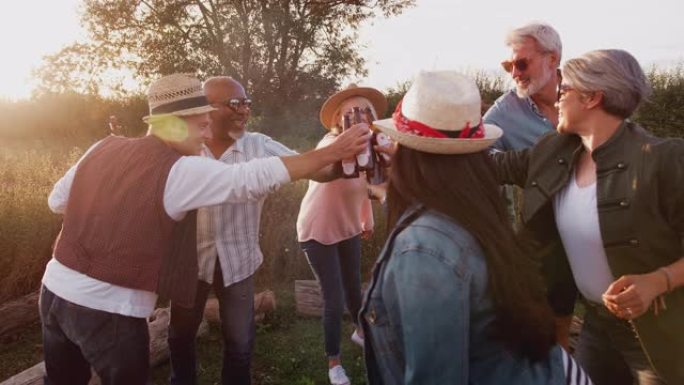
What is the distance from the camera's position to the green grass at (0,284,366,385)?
184 inches

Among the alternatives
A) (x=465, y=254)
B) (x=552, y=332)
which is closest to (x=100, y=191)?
(x=465, y=254)

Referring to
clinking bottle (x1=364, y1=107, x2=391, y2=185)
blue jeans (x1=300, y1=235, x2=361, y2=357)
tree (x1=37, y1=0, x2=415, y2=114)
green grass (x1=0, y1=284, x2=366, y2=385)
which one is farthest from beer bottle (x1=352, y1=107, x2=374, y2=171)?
tree (x1=37, y1=0, x2=415, y2=114)

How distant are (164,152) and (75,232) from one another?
52 centimetres

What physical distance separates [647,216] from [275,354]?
3.65 m

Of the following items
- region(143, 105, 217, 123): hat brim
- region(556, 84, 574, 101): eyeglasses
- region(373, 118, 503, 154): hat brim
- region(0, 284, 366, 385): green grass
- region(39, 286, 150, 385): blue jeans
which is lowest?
region(0, 284, 366, 385): green grass

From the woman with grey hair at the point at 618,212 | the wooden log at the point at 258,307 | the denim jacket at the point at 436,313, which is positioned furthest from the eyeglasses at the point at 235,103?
the wooden log at the point at 258,307

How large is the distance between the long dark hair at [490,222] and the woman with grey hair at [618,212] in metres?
0.57

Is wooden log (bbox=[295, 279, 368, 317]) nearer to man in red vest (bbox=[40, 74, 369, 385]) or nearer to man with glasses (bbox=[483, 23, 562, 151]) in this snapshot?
man with glasses (bbox=[483, 23, 562, 151])

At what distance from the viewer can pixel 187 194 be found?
8.05 ft

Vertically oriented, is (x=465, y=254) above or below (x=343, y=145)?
below

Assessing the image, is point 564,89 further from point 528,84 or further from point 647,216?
point 528,84

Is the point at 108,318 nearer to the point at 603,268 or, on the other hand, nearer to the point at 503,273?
the point at 503,273

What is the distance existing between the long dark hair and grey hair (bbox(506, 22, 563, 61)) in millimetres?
1751

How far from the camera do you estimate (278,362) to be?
492 cm
